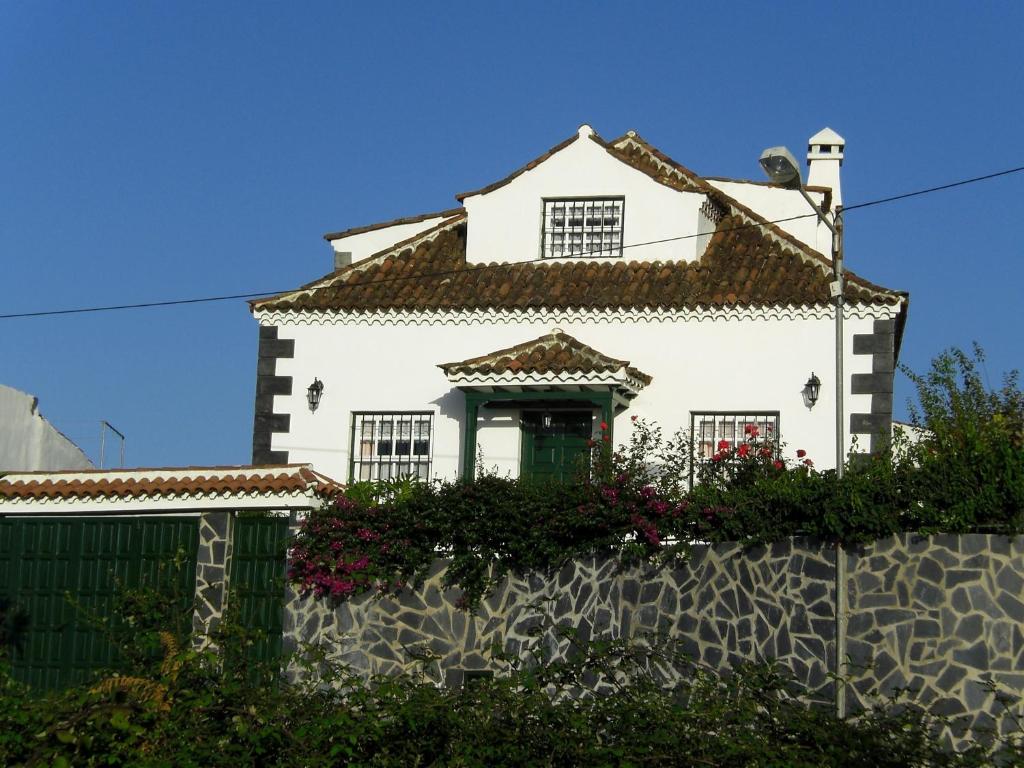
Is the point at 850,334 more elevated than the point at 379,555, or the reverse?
the point at 850,334

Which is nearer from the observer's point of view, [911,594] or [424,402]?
[911,594]

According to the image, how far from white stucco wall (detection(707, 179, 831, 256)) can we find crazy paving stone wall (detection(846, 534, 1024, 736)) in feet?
28.0

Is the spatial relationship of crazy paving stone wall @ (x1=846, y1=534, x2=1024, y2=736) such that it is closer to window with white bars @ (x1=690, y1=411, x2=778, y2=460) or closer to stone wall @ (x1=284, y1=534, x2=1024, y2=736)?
stone wall @ (x1=284, y1=534, x2=1024, y2=736)

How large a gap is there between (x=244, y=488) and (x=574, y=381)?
5237mm

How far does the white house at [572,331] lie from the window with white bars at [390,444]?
0.09 feet

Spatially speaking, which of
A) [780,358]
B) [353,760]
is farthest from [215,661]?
[780,358]

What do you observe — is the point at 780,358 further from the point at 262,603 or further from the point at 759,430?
the point at 262,603

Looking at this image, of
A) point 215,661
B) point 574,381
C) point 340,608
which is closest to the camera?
point 215,661

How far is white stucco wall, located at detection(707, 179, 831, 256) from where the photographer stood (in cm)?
2377

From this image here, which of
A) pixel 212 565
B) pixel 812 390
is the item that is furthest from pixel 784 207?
pixel 212 565

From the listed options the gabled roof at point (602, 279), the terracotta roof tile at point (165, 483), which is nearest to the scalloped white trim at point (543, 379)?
the gabled roof at point (602, 279)

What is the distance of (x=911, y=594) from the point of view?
52.0 ft

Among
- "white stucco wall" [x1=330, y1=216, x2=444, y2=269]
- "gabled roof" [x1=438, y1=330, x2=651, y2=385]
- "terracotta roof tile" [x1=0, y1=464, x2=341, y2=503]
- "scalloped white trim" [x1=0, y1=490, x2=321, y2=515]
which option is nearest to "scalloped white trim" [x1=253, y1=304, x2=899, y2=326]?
"gabled roof" [x1=438, y1=330, x2=651, y2=385]

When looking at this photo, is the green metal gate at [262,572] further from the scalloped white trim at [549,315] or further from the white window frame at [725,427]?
the white window frame at [725,427]
